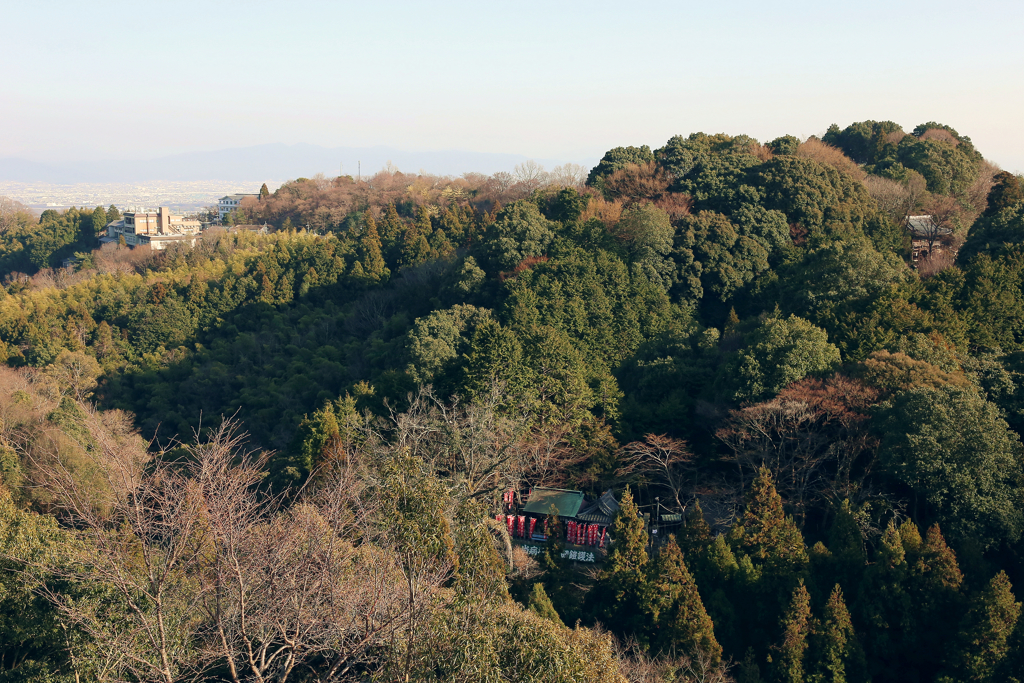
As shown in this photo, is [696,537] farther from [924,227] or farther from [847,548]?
[924,227]

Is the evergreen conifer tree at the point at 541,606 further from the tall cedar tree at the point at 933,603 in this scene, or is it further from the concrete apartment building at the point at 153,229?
the concrete apartment building at the point at 153,229

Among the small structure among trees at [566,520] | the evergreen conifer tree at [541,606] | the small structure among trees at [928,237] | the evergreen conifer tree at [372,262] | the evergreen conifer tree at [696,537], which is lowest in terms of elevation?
the small structure among trees at [566,520]

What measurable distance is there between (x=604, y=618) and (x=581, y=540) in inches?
143

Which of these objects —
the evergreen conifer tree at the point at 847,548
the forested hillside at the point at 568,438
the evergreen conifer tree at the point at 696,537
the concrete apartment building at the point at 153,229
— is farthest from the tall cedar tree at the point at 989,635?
the concrete apartment building at the point at 153,229

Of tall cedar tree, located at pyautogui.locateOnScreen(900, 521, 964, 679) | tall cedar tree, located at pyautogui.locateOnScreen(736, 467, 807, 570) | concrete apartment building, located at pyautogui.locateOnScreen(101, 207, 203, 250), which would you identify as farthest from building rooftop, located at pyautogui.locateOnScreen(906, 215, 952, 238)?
concrete apartment building, located at pyautogui.locateOnScreen(101, 207, 203, 250)

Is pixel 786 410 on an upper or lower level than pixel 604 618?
upper

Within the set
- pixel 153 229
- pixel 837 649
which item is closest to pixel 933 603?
pixel 837 649

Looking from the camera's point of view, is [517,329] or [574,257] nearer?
[517,329]

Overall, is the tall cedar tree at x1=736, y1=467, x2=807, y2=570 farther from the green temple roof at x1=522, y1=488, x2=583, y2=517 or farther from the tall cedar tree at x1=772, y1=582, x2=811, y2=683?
the green temple roof at x1=522, y1=488, x2=583, y2=517

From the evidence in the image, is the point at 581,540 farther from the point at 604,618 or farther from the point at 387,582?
the point at 387,582

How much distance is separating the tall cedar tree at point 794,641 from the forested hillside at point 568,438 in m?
0.04

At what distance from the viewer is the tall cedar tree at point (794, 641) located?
11.9 m

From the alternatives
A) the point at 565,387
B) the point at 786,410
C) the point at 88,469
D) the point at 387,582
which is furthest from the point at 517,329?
the point at 387,582

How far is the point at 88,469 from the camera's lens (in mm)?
16812
